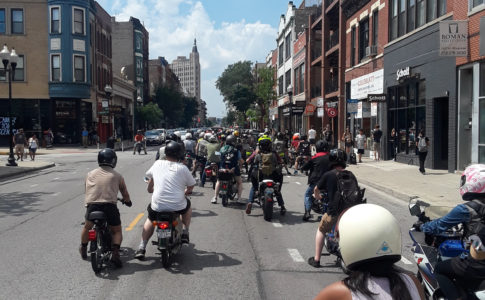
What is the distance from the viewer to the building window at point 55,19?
43.2 metres

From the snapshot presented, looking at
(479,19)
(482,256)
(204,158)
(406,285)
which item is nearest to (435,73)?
(479,19)

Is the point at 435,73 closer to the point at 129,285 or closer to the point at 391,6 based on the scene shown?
the point at 391,6

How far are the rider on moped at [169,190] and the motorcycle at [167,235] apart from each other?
12cm

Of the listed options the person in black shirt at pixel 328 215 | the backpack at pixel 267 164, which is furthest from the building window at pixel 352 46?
the person in black shirt at pixel 328 215

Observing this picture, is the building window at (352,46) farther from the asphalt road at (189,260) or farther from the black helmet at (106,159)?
the black helmet at (106,159)

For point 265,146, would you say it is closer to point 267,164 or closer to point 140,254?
point 267,164

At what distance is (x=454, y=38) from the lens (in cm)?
1714

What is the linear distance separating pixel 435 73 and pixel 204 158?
10.7m

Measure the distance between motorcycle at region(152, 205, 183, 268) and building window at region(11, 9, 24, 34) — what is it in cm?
4201

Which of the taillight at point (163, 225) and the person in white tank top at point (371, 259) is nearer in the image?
the person in white tank top at point (371, 259)

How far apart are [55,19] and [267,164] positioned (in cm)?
3883

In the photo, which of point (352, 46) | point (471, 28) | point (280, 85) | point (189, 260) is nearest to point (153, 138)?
point (280, 85)

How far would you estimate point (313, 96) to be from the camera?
152ft

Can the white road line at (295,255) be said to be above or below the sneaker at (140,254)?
below
